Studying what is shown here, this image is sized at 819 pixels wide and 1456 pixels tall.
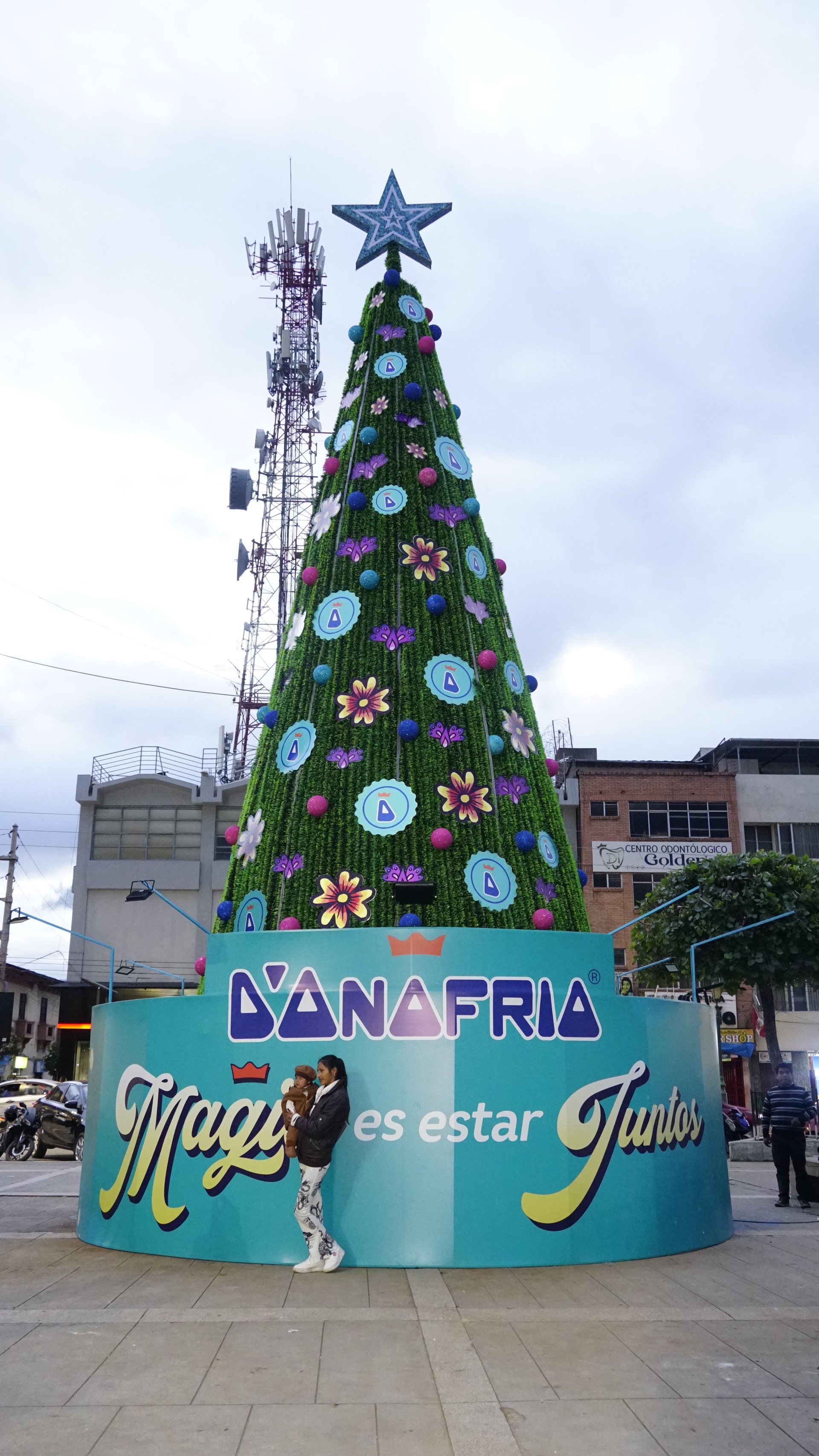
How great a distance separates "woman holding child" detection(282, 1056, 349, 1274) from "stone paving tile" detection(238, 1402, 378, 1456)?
3.34m

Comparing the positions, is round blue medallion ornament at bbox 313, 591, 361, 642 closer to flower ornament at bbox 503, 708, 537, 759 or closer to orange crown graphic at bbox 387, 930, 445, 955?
flower ornament at bbox 503, 708, 537, 759

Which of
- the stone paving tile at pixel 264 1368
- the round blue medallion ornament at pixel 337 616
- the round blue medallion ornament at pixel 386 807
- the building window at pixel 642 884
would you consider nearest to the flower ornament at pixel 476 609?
the round blue medallion ornament at pixel 337 616

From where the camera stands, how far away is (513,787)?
475 inches

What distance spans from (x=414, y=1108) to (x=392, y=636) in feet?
16.9

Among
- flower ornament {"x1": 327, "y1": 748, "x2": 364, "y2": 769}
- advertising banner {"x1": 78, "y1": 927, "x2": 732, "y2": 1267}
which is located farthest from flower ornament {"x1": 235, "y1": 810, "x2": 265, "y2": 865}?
advertising banner {"x1": 78, "y1": 927, "x2": 732, "y2": 1267}

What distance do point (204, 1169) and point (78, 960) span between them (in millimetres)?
34569

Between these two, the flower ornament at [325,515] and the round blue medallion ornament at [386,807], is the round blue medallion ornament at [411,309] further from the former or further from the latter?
the round blue medallion ornament at [386,807]

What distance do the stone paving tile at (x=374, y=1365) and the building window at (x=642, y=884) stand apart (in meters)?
38.0

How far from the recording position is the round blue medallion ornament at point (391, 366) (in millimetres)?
13922

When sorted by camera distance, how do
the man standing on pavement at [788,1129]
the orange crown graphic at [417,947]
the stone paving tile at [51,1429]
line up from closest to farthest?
the stone paving tile at [51,1429]
the orange crown graphic at [417,947]
the man standing on pavement at [788,1129]

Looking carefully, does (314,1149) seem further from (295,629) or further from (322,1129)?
(295,629)

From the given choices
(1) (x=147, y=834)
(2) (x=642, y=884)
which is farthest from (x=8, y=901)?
(2) (x=642, y=884)

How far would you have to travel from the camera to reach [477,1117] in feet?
31.3

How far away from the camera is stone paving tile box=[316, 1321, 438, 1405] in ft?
19.4
